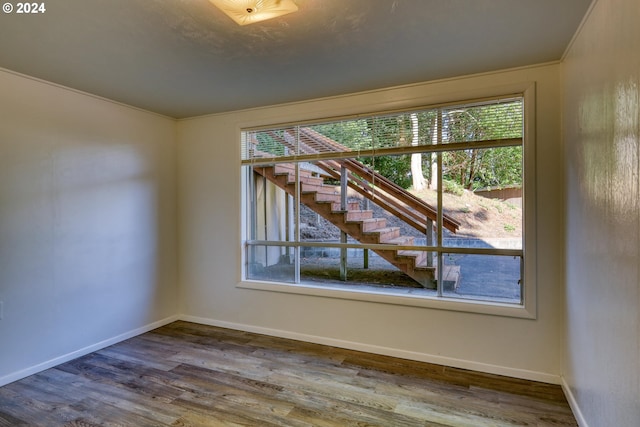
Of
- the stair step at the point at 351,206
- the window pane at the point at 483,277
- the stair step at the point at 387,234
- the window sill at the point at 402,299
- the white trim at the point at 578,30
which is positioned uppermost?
the white trim at the point at 578,30

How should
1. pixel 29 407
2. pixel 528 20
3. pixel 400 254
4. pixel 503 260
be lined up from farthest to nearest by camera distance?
pixel 400 254, pixel 503 260, pixel 29 407, pixel 528 20

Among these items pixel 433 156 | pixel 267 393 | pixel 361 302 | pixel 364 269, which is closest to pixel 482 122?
pixel 433 156

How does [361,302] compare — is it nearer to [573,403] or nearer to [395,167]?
[395,167]

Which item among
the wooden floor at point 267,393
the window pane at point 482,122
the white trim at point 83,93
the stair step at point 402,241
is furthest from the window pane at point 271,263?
the window pane at point 482,122

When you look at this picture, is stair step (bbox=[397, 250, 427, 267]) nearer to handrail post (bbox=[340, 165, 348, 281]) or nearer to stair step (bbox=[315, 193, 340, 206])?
handrail post (bbox=[340, 165, 348, 281])

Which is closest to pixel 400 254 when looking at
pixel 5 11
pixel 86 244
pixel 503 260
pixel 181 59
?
pixel 503 260

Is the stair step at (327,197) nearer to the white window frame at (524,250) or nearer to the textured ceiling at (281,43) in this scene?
the white window frame at (524,250)

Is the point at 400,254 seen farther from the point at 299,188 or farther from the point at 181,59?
the point at 181,59

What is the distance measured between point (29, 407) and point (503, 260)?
3547 mm

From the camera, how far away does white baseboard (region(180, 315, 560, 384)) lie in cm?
255

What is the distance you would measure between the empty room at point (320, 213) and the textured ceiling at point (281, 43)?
0.06 ft

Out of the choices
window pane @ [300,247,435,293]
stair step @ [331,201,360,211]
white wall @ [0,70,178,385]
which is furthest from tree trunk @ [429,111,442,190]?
white wall @ [0,70,178,385]

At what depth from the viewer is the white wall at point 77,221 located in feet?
8.39

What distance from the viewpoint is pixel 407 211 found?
304 cm
